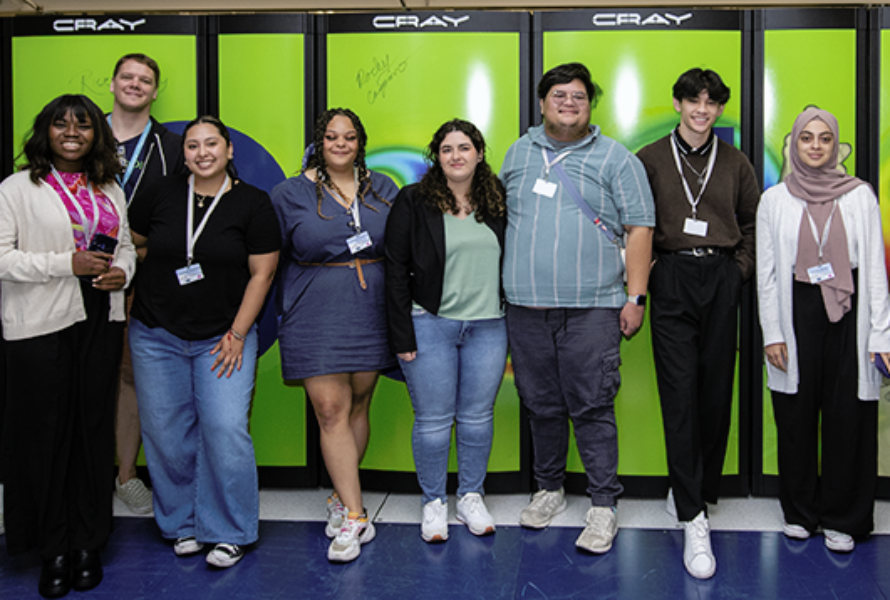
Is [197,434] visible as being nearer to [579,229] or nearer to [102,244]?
[102,244]

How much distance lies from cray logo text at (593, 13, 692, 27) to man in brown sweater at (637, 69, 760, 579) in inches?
21.9

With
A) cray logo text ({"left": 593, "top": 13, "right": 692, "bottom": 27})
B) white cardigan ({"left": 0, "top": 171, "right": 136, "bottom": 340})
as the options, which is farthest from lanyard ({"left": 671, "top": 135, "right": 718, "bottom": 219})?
white cardigan ({"left": 0, "top": 171, "right": 136, "bottom": 340})

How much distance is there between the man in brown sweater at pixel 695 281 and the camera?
2.78 m

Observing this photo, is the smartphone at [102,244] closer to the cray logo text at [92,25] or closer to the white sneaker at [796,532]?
the cray logo text at [92,25]

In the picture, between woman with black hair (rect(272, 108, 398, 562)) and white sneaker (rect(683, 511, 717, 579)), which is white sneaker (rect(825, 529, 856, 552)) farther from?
woman with black hair (rect(272, 108, 398, 562))

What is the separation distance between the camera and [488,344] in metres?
2.86

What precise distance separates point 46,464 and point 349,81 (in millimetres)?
2151

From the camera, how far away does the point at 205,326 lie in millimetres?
2588

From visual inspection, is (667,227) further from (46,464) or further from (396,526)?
(46,464)

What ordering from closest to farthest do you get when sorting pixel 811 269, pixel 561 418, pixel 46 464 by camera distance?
pixel 46 464
pixel 811 269
pixel 561 418

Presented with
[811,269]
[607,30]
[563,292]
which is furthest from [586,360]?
[607,30]

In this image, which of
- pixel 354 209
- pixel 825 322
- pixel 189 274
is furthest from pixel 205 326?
pixel 825 322

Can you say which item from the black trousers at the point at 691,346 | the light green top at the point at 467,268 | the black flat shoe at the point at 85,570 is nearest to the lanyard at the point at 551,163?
the light green top at the point at 467,268

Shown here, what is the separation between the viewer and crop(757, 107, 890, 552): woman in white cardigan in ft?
8.86
